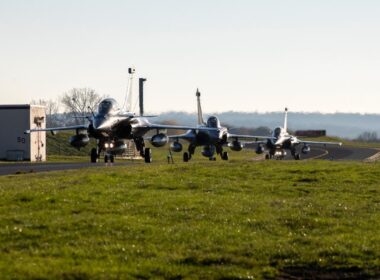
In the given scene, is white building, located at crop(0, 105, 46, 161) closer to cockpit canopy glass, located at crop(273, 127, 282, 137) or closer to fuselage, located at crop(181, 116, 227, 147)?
fuselage, located at crop(181, 116, 227, 147)

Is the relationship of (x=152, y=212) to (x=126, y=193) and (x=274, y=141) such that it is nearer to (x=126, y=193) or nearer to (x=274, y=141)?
(x=126, y=193)

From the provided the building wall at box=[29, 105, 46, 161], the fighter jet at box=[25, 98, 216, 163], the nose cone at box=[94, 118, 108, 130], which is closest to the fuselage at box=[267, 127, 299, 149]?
the fighter jet at box=[25, 98, 216, 163]

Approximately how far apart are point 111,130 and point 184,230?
3068 centimetres

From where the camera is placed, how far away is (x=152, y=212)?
66.2 feet

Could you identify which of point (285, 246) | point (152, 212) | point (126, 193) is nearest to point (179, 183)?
point (126, 193)

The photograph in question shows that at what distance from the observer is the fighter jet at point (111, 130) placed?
46.2 metres

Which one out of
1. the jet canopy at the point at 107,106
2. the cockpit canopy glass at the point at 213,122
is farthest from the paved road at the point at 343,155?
the jet canopy at the point at 107,106

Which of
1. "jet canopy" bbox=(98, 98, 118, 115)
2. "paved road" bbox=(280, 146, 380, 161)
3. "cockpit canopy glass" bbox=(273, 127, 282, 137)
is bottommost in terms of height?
"paved road" bbox=(280, 146, 380, 161)

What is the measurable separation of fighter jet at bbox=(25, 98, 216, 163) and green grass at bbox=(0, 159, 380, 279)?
1802 cm

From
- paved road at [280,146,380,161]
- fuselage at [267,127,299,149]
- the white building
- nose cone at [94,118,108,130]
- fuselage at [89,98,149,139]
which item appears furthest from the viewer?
paved road at [280,146,380,161]

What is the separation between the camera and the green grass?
14.3 metres

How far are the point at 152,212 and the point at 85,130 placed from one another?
98.7ft

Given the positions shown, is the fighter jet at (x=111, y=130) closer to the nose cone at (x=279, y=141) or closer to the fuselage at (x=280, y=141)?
the fuselage at (x=280, y=141)

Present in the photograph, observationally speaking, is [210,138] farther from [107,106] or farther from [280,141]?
[107,106]
